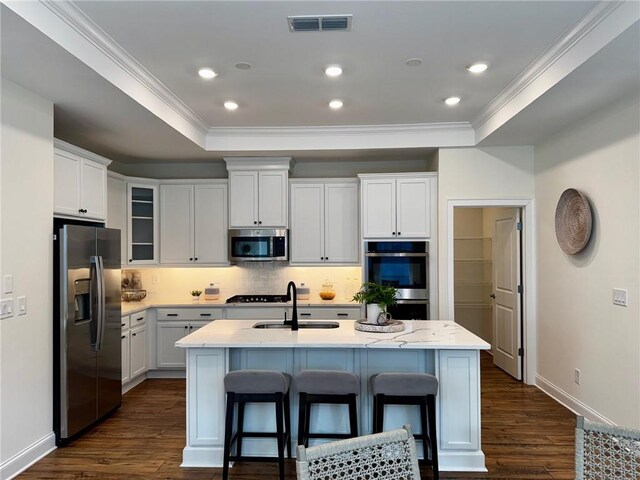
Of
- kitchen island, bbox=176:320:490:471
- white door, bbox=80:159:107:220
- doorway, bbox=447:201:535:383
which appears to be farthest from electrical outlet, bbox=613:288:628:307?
white door, bbox=80:159:107:220

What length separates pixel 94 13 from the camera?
2.43m

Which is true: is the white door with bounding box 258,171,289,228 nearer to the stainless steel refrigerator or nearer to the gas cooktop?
the gas cooktop

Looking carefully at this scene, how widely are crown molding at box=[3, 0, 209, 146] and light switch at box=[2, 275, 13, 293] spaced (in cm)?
146

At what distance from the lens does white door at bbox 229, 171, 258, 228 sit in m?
5.25

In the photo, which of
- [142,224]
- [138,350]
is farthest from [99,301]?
[142,224]

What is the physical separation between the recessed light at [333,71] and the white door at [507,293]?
9.34 feet

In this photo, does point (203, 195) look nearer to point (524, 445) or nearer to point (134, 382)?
point (134, 382)

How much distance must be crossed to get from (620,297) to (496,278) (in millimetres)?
2294

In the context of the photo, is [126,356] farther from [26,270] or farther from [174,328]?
[26,270]

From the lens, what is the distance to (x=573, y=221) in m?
3.84

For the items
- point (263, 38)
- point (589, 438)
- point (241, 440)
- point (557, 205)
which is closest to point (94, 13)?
point (263, 38)

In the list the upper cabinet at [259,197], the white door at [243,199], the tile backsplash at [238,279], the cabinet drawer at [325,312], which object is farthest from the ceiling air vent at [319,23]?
the tile backsplash at [238,279]

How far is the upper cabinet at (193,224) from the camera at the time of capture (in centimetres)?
538

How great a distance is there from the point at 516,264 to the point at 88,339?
14.5 ft
